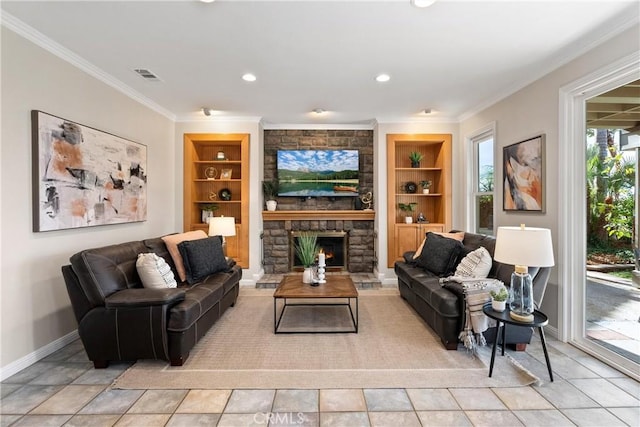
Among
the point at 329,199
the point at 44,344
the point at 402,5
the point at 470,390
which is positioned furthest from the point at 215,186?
the point at 470,390

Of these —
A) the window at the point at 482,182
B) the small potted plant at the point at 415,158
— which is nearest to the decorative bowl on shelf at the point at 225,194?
the small potted plant at the point at 415,158

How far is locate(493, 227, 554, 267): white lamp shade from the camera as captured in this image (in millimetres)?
2131

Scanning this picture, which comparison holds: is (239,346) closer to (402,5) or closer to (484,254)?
(484,254)

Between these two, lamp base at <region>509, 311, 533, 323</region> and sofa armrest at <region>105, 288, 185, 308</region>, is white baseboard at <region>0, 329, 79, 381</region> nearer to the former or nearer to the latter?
sofa armrest at <region>105, 288, 185, 308</region>

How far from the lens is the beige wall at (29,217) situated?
2.22 m

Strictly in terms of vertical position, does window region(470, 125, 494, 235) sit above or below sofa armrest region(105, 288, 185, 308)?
above

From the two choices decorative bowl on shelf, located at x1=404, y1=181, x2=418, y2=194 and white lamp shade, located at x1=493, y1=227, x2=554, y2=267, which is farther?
decorative bowl on shelf, located at x1=404, y1=181, x2=418, y2=194

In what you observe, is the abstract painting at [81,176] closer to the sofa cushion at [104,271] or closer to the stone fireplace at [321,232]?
the sofa cushion at [104,271]

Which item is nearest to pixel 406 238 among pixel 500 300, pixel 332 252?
pixel 332 252

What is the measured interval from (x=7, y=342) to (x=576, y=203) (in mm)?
4884

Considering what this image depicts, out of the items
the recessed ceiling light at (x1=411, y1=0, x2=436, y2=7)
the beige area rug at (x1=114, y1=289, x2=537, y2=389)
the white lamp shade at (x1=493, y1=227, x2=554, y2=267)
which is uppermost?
the recessed ceiling light at (x1=411, y1=0, x2=436, y2=7)

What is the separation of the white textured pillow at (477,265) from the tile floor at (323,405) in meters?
0.91

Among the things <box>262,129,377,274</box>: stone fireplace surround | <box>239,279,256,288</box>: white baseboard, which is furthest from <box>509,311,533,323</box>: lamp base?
<box>239,279,256,288</box>: white baseboard

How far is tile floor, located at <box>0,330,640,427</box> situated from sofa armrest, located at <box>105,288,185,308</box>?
0.56 m
